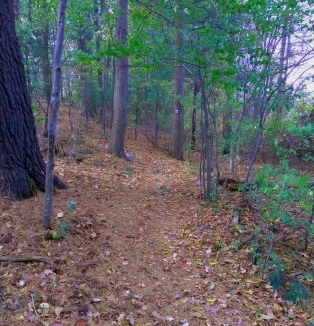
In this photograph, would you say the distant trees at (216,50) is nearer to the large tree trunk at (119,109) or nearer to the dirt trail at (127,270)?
the large tree trunk at (119,109)

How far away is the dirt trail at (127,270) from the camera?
2.86 m

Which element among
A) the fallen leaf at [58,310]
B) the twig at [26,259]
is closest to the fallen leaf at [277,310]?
the fallen leaf at [58,310]

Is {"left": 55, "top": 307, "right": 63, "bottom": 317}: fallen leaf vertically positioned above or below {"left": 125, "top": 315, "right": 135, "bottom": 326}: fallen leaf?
above

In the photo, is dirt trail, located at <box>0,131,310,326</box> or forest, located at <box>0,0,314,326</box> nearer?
dirt trail, located at <box>0,131,310,326</box>

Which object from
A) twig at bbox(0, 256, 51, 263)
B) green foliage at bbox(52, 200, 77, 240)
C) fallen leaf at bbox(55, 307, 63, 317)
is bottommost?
fallen leaf at bbox(55, 307, 63, 317)

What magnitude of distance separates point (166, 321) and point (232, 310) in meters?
0.82

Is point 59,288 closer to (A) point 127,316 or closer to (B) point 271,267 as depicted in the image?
(A) point 127,316

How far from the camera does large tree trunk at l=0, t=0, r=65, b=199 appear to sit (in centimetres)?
396

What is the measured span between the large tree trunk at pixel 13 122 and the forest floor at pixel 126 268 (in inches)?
11.7

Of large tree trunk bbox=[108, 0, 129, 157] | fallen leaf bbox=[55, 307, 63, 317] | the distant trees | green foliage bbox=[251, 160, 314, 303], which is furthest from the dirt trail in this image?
large tree trunk bbox=[108, 0, 129, 157]

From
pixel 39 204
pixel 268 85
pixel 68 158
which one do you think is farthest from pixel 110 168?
pixel 268 85

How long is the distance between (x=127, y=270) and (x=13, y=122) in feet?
8.37

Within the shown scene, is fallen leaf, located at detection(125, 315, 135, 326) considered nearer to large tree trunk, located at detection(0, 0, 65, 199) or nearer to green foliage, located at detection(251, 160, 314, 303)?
green foliage, located at detection(251, 160, 314, 303)

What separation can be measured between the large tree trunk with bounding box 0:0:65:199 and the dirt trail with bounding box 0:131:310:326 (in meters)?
0.31
